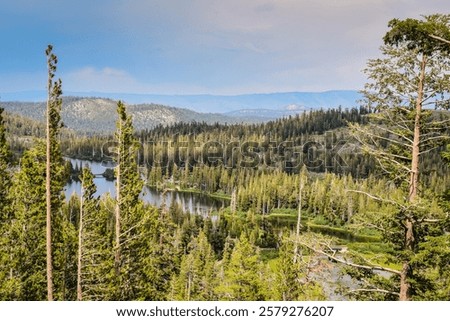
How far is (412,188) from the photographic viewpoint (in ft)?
40.3

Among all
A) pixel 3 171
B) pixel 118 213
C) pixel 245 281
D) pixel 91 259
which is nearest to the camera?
pixel 91 259

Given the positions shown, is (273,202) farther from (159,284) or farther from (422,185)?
(422,185)

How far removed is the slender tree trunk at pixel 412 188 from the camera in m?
12.1

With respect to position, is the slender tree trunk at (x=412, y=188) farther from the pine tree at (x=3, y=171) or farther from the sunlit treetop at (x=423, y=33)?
the pine tree at (x=3, y=171)

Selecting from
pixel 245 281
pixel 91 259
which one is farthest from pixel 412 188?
pixel 245 281

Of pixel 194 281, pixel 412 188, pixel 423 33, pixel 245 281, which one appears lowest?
pixel 194 281

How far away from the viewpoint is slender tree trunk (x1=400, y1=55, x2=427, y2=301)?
12055 mm

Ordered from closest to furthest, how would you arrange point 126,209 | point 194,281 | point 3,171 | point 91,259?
point 91,259, point 3,171, point 126,209, point 194,281

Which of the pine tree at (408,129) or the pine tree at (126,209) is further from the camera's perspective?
the pine tree at (126,209)

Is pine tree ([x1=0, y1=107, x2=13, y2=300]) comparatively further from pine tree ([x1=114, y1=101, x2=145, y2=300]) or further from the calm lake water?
the calm lake water

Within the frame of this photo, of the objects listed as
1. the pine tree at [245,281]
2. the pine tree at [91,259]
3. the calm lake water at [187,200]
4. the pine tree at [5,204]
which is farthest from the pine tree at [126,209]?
the calm lake water at [187,200]

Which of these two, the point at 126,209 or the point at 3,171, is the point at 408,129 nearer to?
the point at 126,209

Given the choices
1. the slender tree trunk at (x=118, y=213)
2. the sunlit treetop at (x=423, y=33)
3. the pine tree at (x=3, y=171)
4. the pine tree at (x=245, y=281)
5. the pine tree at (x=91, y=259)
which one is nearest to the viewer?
the sunlit treetop at (x=423, y=33)

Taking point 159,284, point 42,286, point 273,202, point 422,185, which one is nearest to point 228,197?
point 273,202
